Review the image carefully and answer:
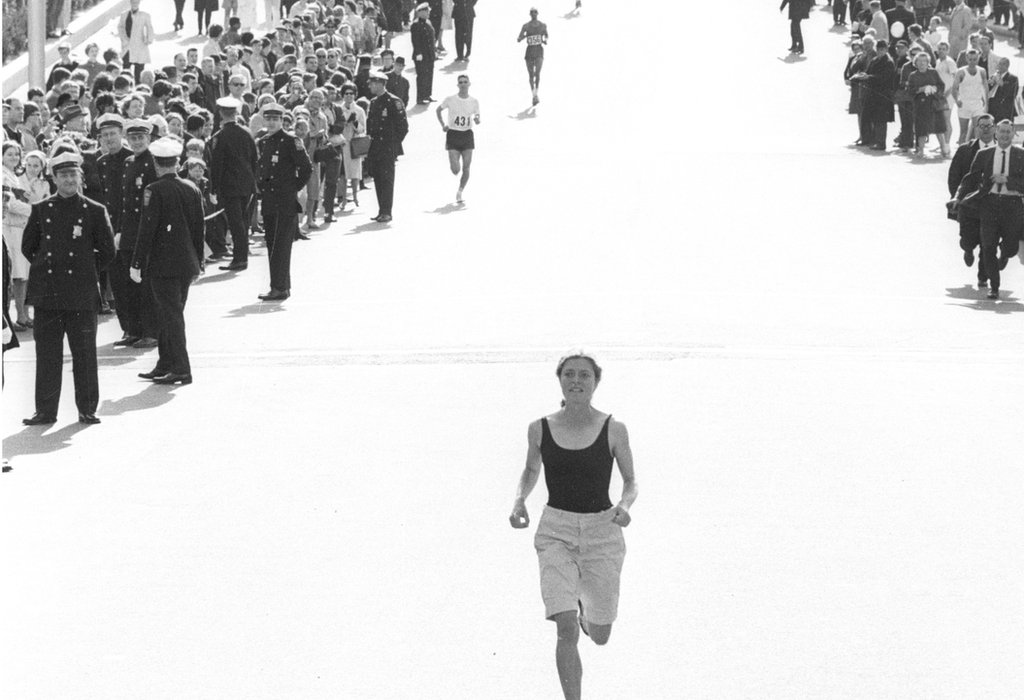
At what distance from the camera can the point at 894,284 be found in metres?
20.3

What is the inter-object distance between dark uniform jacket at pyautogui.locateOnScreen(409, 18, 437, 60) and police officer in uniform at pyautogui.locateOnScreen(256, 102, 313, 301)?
14801mm

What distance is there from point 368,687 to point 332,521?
2910 mm

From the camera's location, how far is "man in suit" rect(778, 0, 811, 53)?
123 feet

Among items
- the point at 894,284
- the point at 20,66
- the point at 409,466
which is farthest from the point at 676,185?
the point at 409,466

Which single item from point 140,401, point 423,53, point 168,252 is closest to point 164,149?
point 168,252

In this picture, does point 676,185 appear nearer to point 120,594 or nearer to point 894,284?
point 894,284

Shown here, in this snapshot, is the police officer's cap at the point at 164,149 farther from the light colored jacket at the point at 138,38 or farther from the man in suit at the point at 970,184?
the light colored jacket at the point at 138,38

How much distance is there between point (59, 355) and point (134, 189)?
2704 millimetres

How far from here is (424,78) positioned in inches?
1364

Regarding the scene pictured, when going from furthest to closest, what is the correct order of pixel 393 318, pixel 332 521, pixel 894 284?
pixel 894 284, pixel 393 318, pixel 332 521

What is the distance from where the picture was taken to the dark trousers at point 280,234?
1892 cm

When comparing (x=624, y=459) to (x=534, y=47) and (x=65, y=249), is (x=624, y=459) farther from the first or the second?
(x=534, y=47)

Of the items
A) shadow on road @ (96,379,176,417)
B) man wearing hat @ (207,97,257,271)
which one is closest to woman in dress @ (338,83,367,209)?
man wearing hat @ (207,97,257,271)

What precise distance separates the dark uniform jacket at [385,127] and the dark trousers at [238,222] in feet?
10.4
